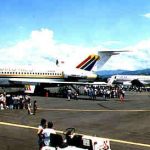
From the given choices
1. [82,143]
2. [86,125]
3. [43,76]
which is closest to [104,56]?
[43,76]

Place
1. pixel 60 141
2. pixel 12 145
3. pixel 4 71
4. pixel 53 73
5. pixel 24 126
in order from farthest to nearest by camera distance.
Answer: pixel 53 73 < pixel 4 71 < pixel 24 126 < pixel 12 145 < pixel 60 141

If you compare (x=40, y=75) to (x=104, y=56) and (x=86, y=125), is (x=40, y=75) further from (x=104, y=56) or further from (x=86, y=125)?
(x=86, y=125)

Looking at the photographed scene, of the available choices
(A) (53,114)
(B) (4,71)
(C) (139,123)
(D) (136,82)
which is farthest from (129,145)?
(D) (136,82)

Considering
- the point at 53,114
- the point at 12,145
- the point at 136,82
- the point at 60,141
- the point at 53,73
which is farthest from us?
the point at 136,82

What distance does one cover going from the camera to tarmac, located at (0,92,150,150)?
22.1 metres

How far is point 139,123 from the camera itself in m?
29.7

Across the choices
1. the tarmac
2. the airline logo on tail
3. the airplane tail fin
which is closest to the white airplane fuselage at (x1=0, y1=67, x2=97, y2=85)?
the airline logo on tail

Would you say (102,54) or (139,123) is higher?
(102,54)

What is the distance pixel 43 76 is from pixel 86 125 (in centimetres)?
3690

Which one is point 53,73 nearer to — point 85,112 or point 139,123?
point 85,112

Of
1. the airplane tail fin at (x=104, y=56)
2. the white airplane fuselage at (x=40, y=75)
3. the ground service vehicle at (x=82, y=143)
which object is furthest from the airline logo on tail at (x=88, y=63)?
the ground service vehicle at (x=82, y=143)

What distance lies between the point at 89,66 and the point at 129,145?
1938 inches

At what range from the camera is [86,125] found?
28844 mm

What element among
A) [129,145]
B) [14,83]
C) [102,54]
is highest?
[102,54]
